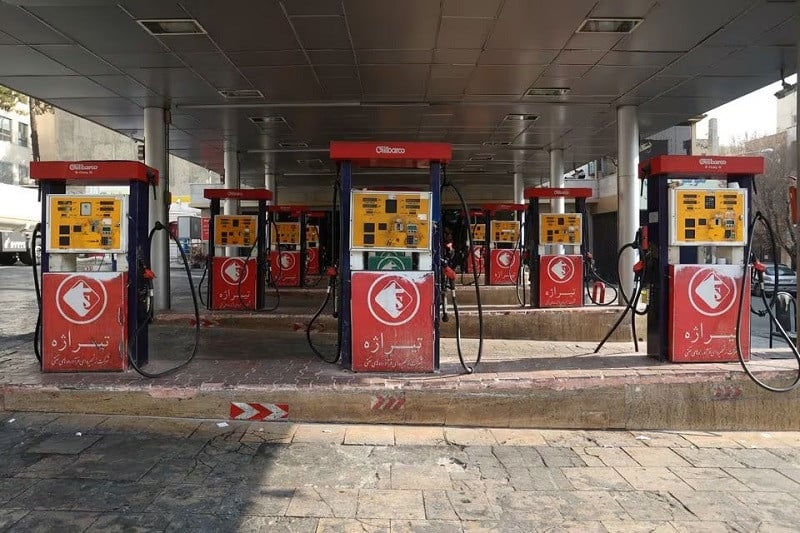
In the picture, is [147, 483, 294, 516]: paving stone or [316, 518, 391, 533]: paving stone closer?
[316, 518, 391, 533]: paving stone

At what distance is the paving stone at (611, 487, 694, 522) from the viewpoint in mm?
3828

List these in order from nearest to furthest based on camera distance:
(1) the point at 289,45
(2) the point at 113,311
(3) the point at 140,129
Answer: (2) the point at 113,311
(1) the point at 289,45
(3) the point at 140,129

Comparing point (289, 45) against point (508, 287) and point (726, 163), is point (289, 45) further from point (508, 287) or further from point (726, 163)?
point (508, 287)

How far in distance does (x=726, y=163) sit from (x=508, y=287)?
9884 millimetres

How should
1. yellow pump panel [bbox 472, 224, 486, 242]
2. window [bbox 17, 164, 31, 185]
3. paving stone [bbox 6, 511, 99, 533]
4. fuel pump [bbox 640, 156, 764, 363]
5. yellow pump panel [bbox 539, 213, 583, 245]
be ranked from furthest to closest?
window [bbox 17, 164, 31, 185], yellow pump panel [bbox 472, 224, 486, 242], yellow pump panel [bbox 539, 213, 583, 245], fuel pump [bbox 640, 156, 764, 363], paving stone [bbox 6, 511, 99, 533]

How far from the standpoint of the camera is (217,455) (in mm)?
4809

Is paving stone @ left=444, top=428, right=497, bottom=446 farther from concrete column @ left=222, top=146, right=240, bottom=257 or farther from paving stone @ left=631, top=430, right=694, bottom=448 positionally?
concrete column @ left=222, top=146, right=240, bottom=257

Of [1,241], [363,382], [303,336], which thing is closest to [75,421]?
[363,382]

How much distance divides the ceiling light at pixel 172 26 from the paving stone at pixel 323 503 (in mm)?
6170

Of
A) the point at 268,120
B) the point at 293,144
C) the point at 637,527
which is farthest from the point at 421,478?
the point at 293,144

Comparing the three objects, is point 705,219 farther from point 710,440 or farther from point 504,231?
point 504,231

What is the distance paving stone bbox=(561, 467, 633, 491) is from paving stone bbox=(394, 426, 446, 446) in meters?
1.13

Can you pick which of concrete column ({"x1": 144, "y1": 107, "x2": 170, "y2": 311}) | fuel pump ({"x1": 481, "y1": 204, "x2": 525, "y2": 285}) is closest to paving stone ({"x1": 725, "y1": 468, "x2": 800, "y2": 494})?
concrete column ({"x1": 144, "y1": 107, "x2": 170, "y2": 311})

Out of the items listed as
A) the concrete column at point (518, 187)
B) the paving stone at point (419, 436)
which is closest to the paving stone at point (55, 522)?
the paving stone at point (419, 436)
